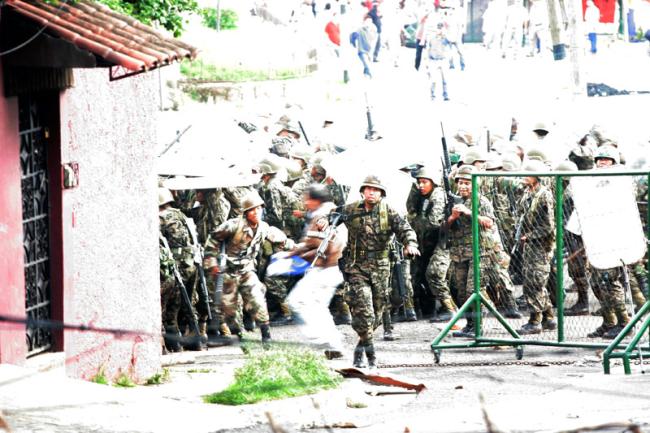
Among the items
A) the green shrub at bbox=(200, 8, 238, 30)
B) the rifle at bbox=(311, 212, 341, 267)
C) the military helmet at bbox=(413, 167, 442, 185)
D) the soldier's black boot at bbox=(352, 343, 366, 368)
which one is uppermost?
the green shrub at bbox=(200, 8, 238, 30)

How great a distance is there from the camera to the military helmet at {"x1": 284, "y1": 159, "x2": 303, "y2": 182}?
60.3ft

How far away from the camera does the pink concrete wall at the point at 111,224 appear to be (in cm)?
1204

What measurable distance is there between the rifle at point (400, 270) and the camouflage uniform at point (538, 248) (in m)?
1.67

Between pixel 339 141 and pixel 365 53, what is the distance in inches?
497

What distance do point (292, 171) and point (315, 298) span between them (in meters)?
5.65

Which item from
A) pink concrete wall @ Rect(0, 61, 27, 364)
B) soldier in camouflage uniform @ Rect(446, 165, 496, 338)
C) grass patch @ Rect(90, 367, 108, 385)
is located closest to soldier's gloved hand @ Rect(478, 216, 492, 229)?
soldier in camouflage uniform @ Rect(446, 165, 496, 338)

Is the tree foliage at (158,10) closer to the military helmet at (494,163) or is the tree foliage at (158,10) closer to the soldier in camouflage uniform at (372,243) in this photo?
the soldier in camouflage uniform at (372,243)

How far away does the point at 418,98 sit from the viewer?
32875 mm

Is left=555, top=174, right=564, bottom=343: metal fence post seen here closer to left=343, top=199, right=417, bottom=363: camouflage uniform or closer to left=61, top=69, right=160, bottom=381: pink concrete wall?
left=343, top=199, right=417, bottom=363: camouflage uniform

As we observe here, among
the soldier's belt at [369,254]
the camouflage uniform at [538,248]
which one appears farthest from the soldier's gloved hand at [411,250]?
the camouflage uniform at [538,248]

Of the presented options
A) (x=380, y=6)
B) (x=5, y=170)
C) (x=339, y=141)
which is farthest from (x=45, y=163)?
(x=380, y=6)

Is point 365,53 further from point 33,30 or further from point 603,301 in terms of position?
point 33,30

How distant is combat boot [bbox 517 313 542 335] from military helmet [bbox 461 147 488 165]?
299cm

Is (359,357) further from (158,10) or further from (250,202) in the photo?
(158,10)
